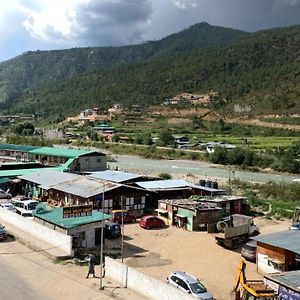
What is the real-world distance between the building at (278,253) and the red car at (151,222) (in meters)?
8.60

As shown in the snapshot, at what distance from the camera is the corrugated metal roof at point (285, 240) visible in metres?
18.9

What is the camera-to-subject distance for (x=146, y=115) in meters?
136

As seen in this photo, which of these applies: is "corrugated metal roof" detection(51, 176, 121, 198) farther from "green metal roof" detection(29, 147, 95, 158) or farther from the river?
the river

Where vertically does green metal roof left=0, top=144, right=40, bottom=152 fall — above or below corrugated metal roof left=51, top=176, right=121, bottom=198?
above

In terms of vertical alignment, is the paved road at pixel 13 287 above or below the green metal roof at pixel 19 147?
below

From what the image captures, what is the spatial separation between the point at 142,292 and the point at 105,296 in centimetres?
131

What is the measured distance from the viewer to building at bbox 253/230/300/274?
19.2 meters

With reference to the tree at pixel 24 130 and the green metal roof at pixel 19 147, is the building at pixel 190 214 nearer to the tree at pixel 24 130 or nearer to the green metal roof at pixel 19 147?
the green metal roof at pixel 19 147

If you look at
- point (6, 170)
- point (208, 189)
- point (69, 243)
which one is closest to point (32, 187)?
point (6, 170)

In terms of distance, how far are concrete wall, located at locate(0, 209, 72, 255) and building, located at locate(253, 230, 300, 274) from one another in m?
8.37

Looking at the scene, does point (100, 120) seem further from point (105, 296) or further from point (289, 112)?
point (105, 296)

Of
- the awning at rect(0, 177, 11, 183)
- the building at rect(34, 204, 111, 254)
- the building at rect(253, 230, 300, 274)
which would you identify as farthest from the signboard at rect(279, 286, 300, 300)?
the awning at rect(0, 177, 11, 183)

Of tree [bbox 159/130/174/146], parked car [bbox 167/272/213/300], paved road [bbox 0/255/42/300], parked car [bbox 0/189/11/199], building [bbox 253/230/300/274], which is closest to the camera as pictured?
parked car [bbox 167/272/213/300]

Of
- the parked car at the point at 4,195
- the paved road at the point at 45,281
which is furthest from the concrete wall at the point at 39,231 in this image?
the parked car at the point at 4,195
